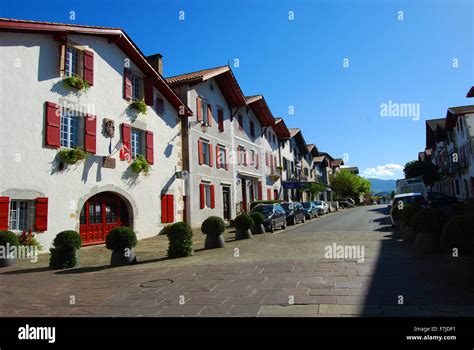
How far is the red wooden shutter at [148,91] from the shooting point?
19.1 meters

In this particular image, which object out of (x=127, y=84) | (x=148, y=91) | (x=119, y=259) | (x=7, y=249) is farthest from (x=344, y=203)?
(x=7, y=249)

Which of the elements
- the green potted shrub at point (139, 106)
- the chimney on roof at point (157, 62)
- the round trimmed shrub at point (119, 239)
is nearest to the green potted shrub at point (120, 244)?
the round trimmed shrub at point (119, 239)

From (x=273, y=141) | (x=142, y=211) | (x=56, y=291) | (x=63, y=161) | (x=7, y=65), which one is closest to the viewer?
(x=56, y=291)

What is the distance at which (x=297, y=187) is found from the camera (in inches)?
1559

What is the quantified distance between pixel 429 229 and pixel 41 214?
12505 mm

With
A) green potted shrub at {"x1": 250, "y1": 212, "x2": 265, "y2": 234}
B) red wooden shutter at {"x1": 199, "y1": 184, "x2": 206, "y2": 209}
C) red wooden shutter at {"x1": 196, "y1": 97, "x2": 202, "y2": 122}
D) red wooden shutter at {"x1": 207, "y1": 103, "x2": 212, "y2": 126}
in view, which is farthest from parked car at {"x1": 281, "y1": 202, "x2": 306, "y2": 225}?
red wooden shutter at {"x1": 196, "y1": 97, "x2": 202, "y2": 122}

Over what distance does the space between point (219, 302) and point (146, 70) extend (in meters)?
15.6

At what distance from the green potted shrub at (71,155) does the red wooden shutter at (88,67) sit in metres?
3.16

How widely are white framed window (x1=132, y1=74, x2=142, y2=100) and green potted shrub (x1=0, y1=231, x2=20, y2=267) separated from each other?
384 inches

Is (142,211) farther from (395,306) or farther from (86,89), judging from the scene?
(395,306)

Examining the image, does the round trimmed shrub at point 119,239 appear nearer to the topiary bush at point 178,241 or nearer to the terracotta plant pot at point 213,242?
the topiary bush at point 178,241

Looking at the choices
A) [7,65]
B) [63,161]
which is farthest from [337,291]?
[7,65]

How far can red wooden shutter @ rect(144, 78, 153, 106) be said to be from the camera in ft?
62.5

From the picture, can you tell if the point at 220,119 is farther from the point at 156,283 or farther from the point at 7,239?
the point at 156,283
